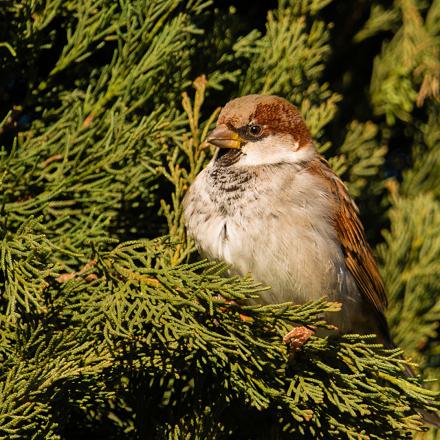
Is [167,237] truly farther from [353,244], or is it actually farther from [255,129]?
[353,244]

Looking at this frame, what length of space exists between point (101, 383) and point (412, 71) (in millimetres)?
1716

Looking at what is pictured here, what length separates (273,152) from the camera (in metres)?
2.07

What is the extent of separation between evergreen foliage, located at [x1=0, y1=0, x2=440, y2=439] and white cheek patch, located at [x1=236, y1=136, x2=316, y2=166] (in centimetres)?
14

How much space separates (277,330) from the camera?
1.63 metres

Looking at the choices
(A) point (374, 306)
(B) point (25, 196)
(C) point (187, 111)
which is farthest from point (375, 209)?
(B) point (25, 196)

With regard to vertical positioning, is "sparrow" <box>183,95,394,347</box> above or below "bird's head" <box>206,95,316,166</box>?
below

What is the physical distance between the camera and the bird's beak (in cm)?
195

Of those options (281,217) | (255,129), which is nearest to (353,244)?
(281,217)

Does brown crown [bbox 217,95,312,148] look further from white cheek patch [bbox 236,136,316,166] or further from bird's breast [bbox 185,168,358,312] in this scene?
bird's breast [bbox 185,168,358,312]

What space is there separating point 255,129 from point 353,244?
0.48m

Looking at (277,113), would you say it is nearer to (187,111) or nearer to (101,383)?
(187,111)

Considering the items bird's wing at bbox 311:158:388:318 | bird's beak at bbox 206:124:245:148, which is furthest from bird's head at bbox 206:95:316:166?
bird's wing at bbox 311:158:388:318

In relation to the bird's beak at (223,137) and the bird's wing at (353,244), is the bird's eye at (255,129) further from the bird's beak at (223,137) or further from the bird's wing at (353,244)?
the bird's wing at (353,244)

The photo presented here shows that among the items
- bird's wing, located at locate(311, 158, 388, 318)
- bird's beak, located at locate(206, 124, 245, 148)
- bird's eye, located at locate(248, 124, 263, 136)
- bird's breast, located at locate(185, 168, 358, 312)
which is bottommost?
bird's wing, located at locate(311, 158, 388, 318)
